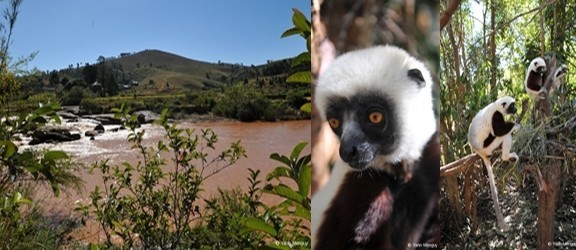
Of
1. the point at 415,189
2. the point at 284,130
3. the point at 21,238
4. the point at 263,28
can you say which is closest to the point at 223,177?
the point at 284,130

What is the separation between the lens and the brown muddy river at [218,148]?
7.39 ft

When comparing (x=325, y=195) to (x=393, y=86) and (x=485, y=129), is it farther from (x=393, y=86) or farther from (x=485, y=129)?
(x=485, y=129)

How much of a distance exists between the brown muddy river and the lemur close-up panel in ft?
2.47

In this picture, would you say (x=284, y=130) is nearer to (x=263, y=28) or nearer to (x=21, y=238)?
(x=263, y=28)

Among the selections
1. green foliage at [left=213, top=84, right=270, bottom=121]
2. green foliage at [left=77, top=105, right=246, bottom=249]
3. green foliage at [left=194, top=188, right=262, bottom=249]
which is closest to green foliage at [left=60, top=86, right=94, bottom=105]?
green foliage at [left=77, top=105, right=246, bottom=249]

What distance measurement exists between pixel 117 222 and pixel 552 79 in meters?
1.64

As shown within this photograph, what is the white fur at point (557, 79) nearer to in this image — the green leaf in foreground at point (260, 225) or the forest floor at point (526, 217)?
the forest floor at point (526, 217)

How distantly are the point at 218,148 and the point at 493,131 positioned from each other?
48.0 inches

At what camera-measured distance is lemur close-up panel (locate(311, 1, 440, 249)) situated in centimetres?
155

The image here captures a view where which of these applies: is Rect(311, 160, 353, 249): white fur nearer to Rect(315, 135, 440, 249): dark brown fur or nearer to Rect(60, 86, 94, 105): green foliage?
Rect(315, 135, 440, 249): dark brown fur

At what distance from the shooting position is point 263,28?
2.36 metres

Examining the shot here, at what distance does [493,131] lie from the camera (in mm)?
1576

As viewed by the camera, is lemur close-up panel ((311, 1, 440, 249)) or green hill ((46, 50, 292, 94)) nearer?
lemur close-up panel ((311, 1, 440, 249))

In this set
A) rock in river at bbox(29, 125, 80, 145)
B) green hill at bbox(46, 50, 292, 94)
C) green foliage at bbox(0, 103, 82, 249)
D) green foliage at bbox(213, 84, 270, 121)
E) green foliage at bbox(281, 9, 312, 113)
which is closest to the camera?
green foliage at bbox(0, 103, 82, 249)
